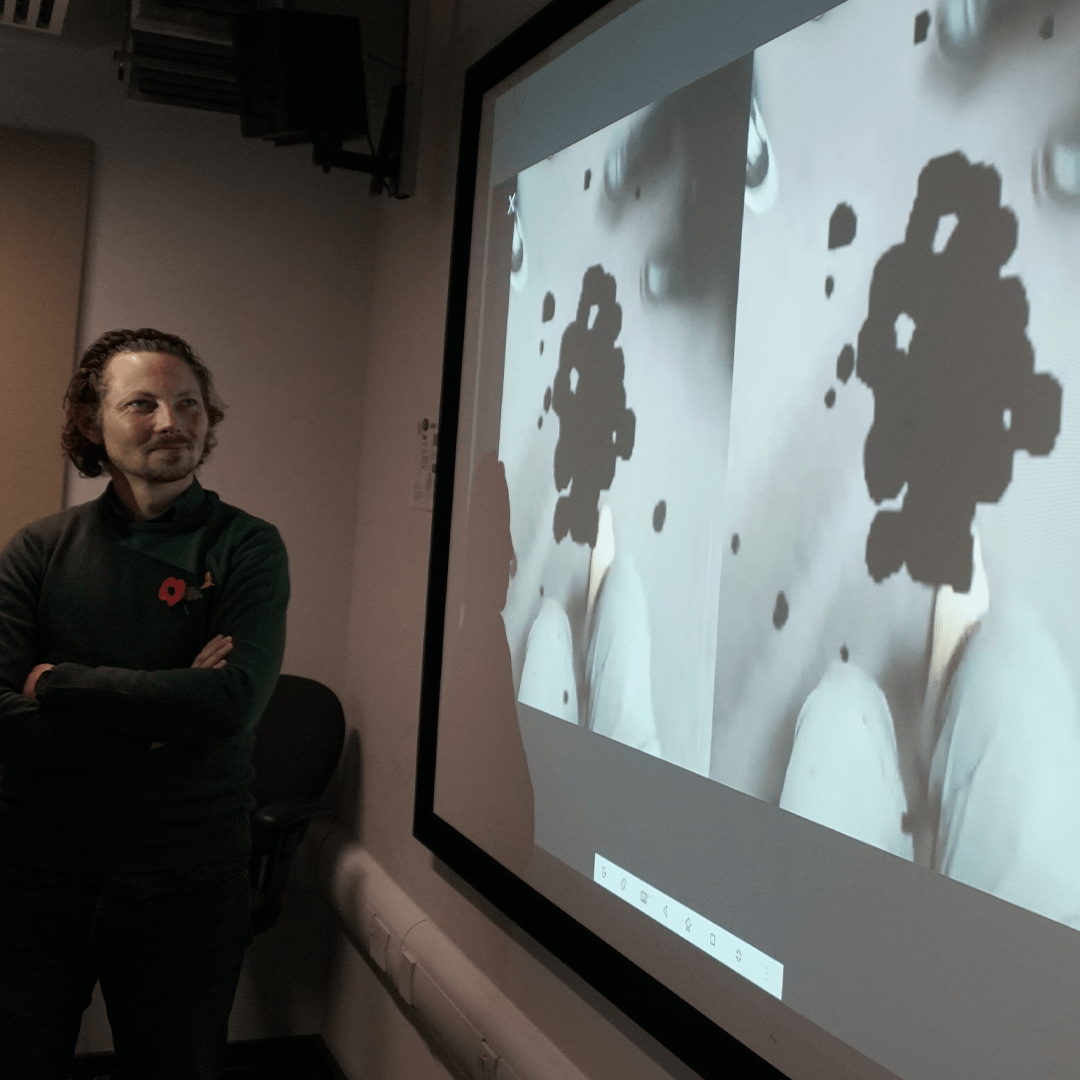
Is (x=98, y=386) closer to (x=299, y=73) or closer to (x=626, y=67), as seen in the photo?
(x=299, y=73)

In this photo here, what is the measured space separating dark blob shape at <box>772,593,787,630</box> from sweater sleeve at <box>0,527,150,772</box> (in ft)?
3.45

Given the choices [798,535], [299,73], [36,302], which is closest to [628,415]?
[798,535]

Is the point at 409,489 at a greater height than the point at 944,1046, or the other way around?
the point at 409,489

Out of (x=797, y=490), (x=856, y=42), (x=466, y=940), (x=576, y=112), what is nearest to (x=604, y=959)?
(x=466, y=940)

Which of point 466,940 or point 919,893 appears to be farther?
point 466,940

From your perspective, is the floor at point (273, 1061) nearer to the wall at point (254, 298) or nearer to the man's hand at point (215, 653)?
the wall at point (254, 298)

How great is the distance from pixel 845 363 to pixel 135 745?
4.05 feet

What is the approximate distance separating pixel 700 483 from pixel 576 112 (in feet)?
2.50

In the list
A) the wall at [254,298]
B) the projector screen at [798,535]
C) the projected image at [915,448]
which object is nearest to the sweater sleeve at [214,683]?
the projector screen at [798,535]

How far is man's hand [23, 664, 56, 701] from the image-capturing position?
169cm

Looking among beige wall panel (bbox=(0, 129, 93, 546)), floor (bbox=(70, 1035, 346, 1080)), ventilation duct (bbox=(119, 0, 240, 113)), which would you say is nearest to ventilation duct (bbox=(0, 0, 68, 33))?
ventilation duct (bbox=(119, 0, 240, 113))

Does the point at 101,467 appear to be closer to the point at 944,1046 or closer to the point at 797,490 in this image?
the point at 797,490

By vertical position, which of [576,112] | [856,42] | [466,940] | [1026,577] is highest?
[576,112]

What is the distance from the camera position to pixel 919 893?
3.25 ft
